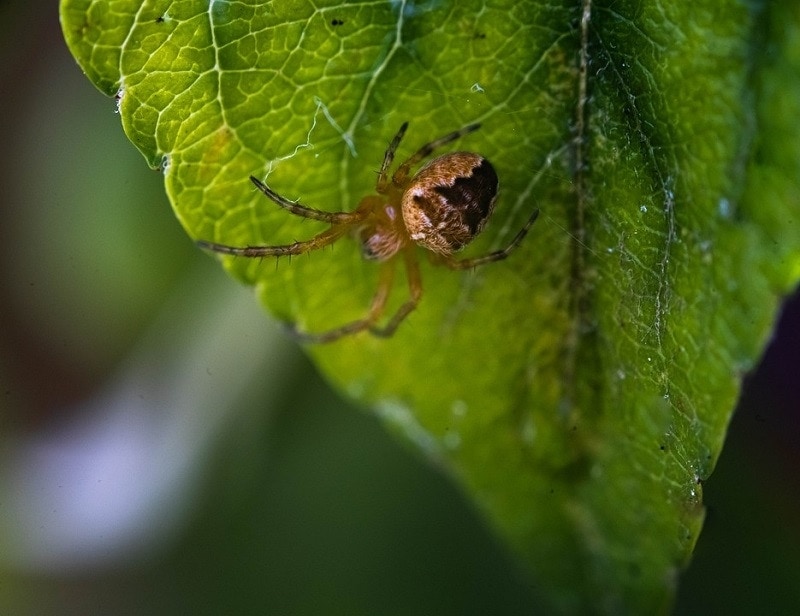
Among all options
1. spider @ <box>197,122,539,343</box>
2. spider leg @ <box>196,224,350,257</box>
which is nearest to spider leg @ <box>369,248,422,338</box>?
spider @ <box>197,122,539,343</box>

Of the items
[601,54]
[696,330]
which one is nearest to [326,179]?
[601,54]

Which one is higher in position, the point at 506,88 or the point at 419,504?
the point at 506,88

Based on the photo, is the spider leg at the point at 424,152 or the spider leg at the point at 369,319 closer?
the spider leg at the point at 424,152

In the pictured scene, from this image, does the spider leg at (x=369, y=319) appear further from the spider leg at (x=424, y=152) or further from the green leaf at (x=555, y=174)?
the spider leg at (x=424, y=152)

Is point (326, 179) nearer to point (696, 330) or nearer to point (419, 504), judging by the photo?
point (696, 330)

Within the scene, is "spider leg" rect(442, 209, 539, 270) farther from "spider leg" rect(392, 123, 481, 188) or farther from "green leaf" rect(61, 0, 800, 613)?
"spider leg" rect(392, 123, 481, 188)

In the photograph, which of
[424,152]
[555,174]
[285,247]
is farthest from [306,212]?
[555,174]

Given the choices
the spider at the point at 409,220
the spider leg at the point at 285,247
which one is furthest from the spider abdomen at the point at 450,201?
the spider leg at the point at 285,247

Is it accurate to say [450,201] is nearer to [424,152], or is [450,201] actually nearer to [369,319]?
[424,152]
